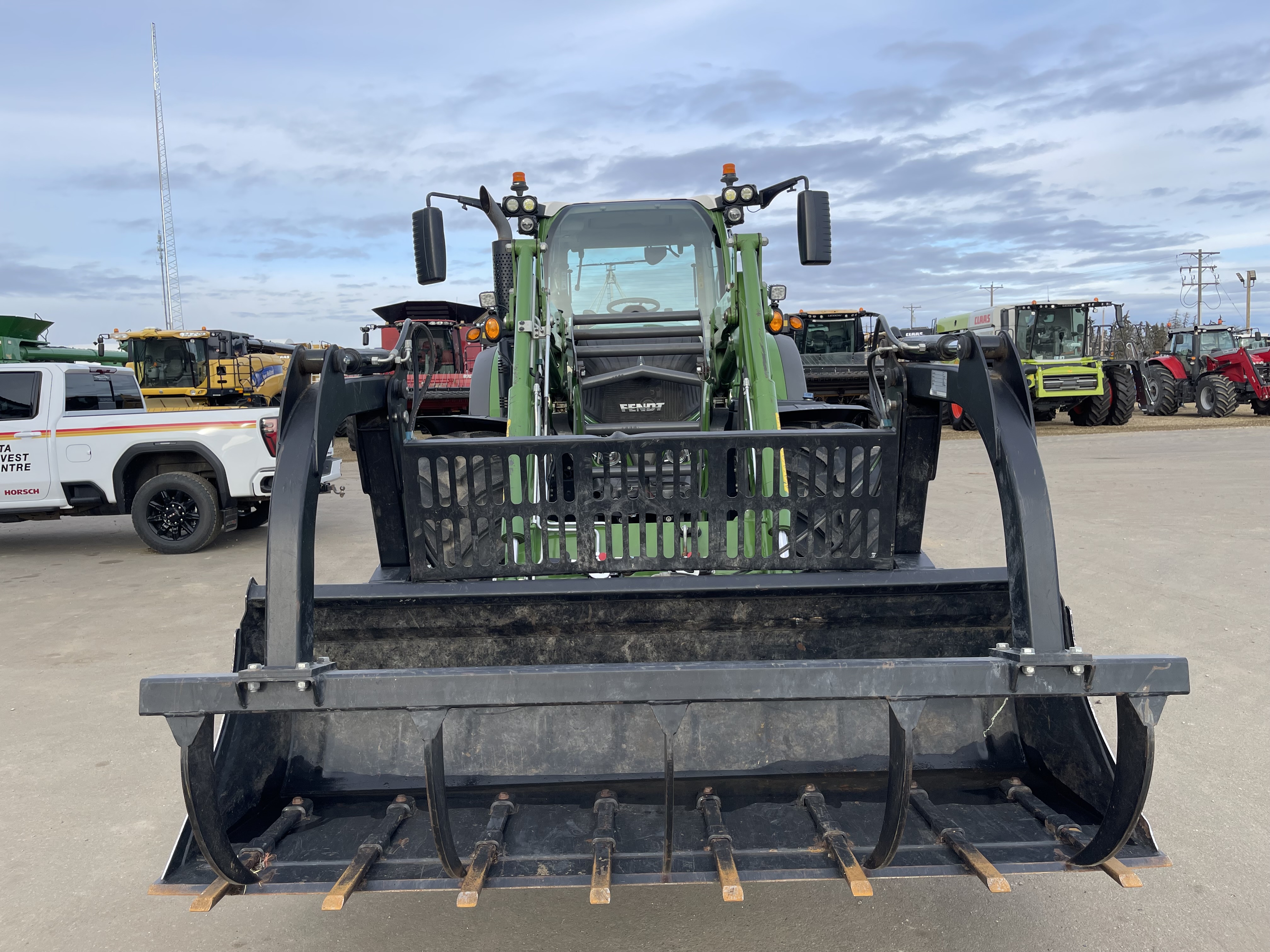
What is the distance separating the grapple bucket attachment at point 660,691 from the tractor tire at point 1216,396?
973 inches

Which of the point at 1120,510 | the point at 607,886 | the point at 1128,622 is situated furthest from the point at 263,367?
the point at 607,886

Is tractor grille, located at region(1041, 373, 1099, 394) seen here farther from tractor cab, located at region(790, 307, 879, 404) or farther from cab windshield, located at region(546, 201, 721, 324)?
cab windshield, located at region(546, 201, 721, 324)

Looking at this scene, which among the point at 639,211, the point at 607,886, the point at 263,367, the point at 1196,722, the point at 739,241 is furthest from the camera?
the point at 263,367

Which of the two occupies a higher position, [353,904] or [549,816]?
[549,816]

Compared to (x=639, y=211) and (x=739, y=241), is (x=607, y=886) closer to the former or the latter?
(x=739, y=241)

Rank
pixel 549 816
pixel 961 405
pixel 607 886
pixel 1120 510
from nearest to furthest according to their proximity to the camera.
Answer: pixel 607 886 → pixel 549 816 → pixel 961 405 → pixel 1120 510

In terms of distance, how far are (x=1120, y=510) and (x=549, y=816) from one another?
9.02 metres

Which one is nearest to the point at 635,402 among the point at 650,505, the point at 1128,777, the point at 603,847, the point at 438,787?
the point at 650,505

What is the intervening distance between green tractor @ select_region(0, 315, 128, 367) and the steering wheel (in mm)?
17101

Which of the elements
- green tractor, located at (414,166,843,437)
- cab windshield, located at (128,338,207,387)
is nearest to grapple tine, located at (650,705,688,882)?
green tractor, located at (414,166,843,437)

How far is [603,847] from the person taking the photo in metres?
2.32

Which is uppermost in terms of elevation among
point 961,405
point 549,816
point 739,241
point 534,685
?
point 739,241

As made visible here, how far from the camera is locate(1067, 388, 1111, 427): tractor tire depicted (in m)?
22.5

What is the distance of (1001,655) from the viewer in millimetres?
2100
